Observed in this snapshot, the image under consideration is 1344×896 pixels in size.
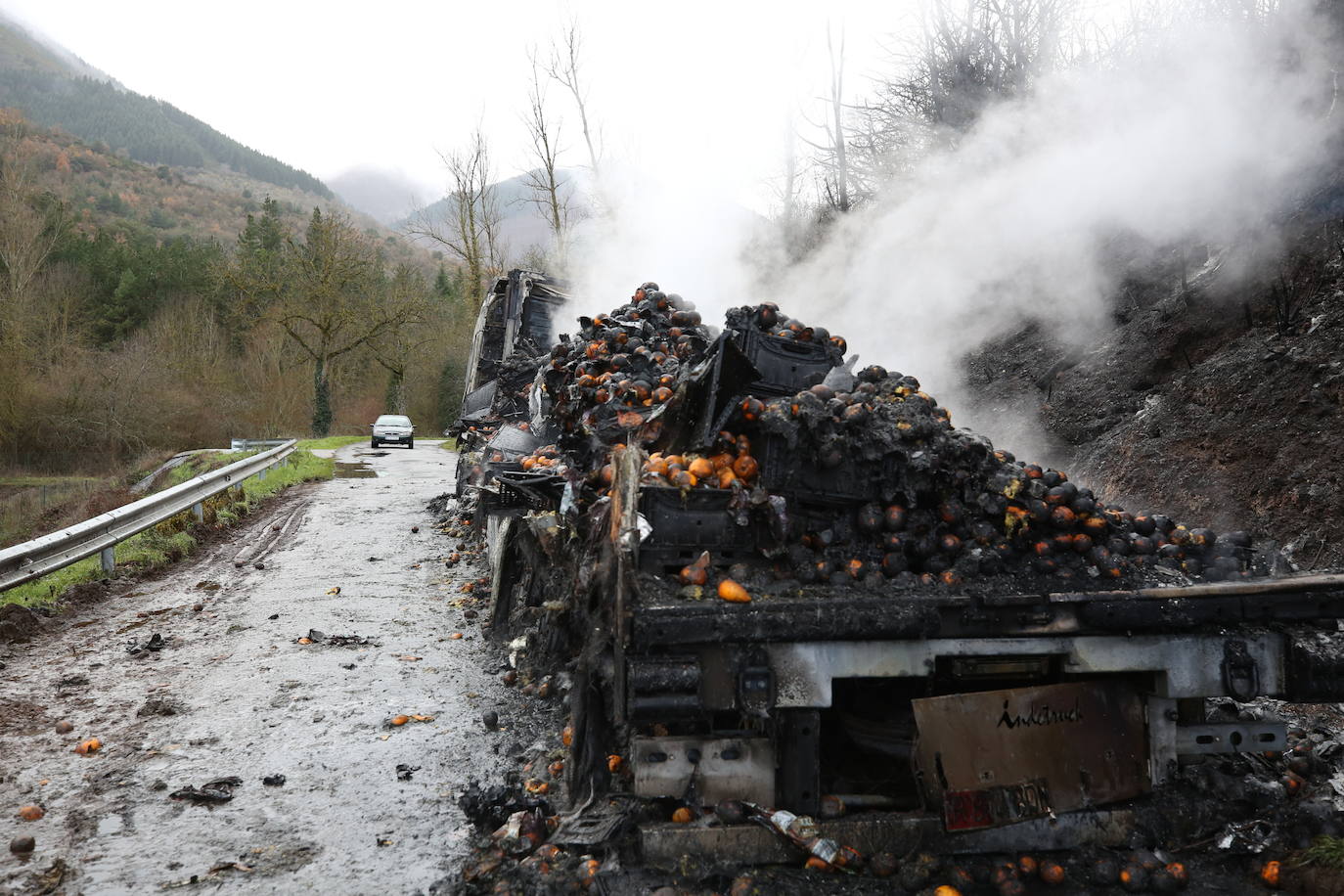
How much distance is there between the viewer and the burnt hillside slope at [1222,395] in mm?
5094

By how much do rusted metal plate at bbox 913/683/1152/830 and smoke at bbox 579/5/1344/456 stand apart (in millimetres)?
5522

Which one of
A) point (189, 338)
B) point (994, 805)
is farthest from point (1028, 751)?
point (189, 338)

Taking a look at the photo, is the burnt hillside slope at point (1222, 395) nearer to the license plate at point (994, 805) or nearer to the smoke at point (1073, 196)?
the smoke at point (1073, 196)

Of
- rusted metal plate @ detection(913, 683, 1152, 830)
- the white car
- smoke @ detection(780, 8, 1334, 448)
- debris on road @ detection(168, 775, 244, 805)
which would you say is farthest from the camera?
the white car

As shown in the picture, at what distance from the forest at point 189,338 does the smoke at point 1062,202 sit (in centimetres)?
1944

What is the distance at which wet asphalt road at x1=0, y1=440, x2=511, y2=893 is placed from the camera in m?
2.82

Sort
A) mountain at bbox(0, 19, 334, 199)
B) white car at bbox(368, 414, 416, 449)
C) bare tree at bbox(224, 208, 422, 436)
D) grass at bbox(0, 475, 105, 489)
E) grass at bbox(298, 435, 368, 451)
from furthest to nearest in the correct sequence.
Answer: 1. mountain at bbox(0, 19, 334, 199)
2. bare tree at bbox(224, 208, 422, 436)
3. white car at bbox(368, 414, 416, 449)
4. grass at bbox(298, 435, 368, 451)
5. grass at bbox(0, 475, 105, 489)

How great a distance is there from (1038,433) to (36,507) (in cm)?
1934

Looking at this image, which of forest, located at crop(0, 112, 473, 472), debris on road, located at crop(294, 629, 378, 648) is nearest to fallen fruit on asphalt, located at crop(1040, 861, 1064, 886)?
debris on road, located at crop(294, 629, 378, 648)

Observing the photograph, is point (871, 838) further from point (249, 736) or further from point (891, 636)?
point (249, 736)

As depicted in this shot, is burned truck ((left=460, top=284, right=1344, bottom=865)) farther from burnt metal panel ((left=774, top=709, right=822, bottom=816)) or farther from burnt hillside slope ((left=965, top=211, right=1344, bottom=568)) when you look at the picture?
burnt hillside slope ((left=965, top=211, right=1344, bottom=568))

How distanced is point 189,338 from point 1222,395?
35.2 meters

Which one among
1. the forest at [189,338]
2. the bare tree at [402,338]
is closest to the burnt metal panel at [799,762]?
the forest at [189,338]

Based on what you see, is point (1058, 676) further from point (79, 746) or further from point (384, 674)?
point (79, 746)
